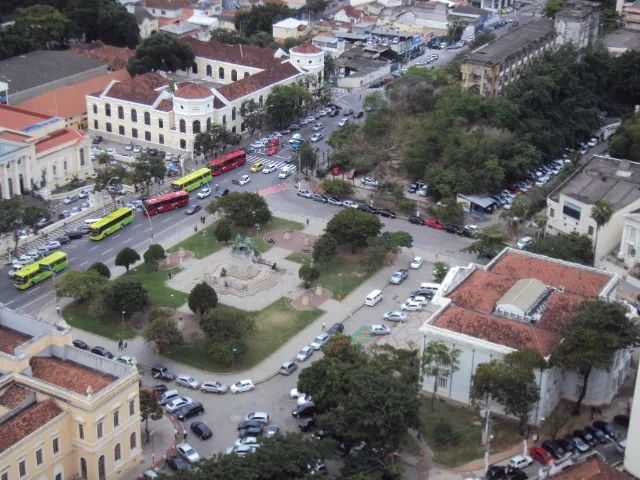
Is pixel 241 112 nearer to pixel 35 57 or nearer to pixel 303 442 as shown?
pixel 35 57

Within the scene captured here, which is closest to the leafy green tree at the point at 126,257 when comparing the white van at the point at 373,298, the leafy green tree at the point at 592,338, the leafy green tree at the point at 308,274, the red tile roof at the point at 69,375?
the leafy green tree at the point at 308,274

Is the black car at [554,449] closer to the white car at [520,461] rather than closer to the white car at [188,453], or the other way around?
the white car at [520,461]

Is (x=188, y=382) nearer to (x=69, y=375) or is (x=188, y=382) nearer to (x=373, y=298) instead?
(x=69, y=375)

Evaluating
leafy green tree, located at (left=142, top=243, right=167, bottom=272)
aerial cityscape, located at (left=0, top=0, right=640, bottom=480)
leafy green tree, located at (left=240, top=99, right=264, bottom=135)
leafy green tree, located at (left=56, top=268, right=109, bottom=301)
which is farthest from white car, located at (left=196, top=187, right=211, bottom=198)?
leafy green tree, located at (left=56, top=268, right=109, bottom=301)

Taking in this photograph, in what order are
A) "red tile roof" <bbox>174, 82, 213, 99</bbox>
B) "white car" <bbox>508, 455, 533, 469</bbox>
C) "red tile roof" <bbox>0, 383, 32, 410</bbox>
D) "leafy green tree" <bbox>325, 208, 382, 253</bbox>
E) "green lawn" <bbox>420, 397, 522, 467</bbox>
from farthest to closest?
"red tile roof" <bbox>174, 82, 213, 99</bbox> → "leafy green tree" <bbox>325, 208, 382, 253</bbox> → "green lawn" <bbox>420, 397, 522, 467</bbox> → "white car" <bbox>508, 455, 533, 469</bbox> → "red tile roof" <bbox>0, 383, 32, 410</bbox>

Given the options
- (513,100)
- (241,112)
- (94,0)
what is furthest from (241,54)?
(513,100)

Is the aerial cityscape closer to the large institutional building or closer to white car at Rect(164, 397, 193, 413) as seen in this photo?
the large institutional building
